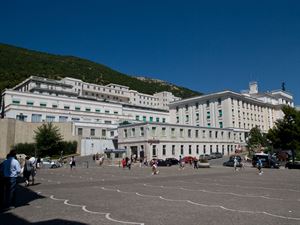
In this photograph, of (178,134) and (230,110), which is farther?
(230,110)

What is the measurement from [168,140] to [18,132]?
30.5 metres

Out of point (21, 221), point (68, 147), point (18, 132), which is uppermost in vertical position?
point (18, 132)

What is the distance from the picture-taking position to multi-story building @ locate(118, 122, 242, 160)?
6091cm

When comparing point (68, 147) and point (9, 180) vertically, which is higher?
point (68, 147)

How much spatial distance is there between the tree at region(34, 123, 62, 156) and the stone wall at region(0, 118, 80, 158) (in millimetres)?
3323

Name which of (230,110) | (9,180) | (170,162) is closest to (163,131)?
(170,162)

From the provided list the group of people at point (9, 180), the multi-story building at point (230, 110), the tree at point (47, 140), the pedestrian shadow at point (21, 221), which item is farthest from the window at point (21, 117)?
the pedestrian shadow at point (21, 221)

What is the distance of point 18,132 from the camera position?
63.8m

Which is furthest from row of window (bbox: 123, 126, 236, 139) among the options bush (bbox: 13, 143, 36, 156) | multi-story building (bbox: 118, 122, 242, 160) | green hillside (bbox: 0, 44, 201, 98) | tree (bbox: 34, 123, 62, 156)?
green hillside (bbox: 0, 44, 201, 98)

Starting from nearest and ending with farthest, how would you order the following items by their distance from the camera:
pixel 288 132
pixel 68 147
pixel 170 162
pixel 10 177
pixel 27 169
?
pixel 10 177 < pixel 27 169 < pixel 288 132 < pixel 170 162 < pixel 68 147

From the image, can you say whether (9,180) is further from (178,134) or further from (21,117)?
(21,117)

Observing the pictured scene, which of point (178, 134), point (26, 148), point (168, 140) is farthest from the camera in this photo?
point (178, 134)

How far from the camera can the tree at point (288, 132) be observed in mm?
50031

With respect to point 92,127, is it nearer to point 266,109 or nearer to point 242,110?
point 242,110
